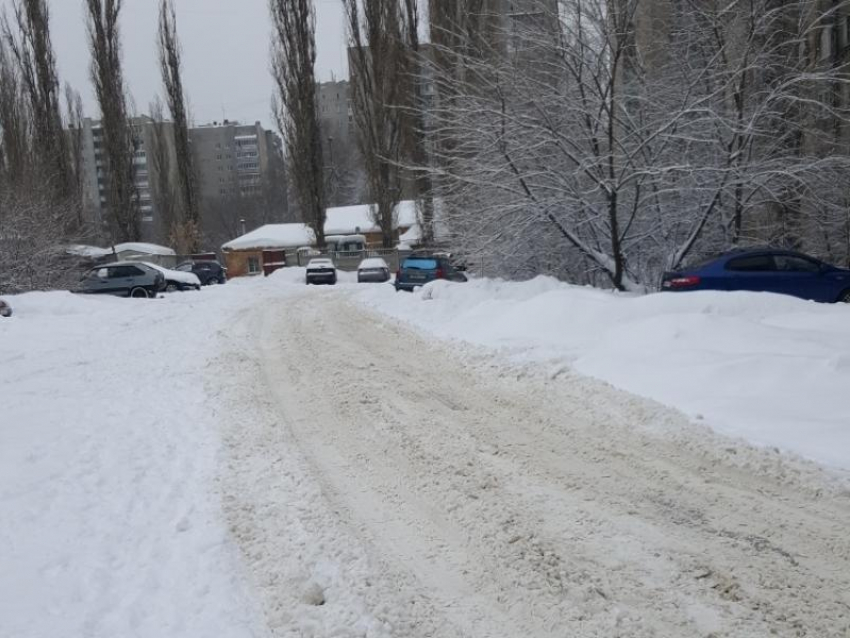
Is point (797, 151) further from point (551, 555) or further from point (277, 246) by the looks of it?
point (277, 246)

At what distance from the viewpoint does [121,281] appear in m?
25.6

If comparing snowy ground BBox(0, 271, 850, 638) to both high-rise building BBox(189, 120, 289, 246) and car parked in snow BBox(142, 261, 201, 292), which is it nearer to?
car parked in snow BBox(142, 261, 201, 292)

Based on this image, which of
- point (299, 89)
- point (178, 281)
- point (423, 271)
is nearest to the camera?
point (423, 271)

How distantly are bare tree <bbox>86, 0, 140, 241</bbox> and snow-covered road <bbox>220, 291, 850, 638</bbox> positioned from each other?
40952 millimetres

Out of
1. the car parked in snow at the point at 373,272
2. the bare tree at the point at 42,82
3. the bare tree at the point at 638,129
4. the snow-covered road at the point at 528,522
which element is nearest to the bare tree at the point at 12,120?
the bare tree at the point at 42,82

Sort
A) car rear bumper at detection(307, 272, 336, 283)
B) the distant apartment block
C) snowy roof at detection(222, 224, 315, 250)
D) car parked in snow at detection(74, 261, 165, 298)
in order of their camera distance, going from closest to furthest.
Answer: car parked in snow at detection(74, 261, 165, 298)
car rear bumper at detection(307, 272, 336, 283)
snowy roof at detection(222, 224, 315, 250)
the distant apartment block

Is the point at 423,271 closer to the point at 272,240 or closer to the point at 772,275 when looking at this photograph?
the point at 772,275

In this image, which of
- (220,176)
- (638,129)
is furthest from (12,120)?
(220,176)

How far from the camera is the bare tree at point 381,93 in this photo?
1377 inches

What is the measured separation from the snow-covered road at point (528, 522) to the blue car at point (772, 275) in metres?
6.21

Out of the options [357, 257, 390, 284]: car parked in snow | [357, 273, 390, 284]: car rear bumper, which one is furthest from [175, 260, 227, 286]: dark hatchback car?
[357, 273, 390, 284]: car rear bumper

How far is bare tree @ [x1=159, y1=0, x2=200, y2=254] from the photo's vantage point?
44.2 meters

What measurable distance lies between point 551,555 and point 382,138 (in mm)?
37007

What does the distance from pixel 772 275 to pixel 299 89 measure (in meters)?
34.4
